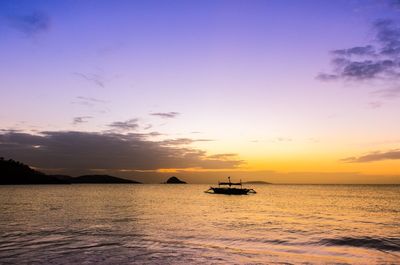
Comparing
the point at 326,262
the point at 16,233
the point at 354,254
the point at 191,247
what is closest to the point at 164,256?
the point at 191,247

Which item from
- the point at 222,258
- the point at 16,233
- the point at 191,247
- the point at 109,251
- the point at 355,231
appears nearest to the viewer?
the point at 222,258

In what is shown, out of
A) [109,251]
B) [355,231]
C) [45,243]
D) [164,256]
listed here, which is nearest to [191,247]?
[164,256]

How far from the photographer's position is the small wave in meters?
32.7

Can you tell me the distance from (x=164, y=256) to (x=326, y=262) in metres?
11.3

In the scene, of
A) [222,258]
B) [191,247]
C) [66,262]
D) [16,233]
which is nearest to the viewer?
[66,262]

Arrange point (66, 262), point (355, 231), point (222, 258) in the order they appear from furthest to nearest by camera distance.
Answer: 1. point (355, 231)
2. point (222, 258)
3. point (66, 262)

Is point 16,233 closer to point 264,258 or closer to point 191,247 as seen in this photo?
point 191,247

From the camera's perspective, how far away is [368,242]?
35.1 metres

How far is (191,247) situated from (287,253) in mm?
7692

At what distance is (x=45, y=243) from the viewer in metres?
31.3

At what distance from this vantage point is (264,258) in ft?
85.2

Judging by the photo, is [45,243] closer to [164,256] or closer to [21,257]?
[21,257]

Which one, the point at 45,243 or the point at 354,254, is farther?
the point at 45,243

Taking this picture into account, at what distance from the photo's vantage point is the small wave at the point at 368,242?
32.7m
